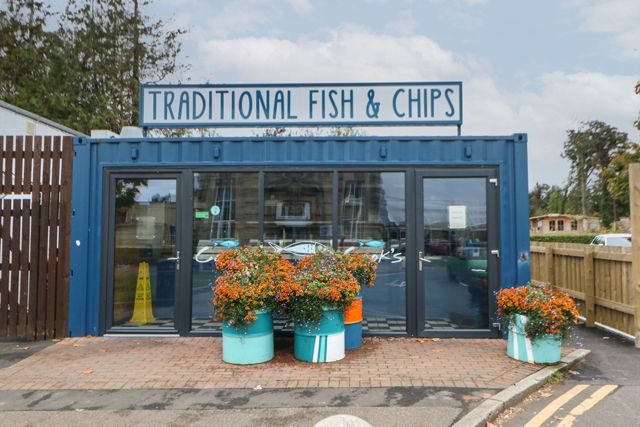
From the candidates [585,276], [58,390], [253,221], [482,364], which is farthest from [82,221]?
[585,276]

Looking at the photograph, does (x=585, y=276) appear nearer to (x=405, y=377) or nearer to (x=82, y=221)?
(x=405, y=377)

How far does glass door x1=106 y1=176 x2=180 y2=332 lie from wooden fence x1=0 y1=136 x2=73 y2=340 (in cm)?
70

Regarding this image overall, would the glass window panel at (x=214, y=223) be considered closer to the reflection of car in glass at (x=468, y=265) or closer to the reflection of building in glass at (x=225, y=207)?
the reflection of building in glass at (x=225, y=207)

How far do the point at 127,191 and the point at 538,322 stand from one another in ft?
19.4

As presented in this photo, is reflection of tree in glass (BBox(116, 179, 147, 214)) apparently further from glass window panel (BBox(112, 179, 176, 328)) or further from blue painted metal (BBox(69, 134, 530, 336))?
blue painted metal (BBox(69, 134, 530, 336))

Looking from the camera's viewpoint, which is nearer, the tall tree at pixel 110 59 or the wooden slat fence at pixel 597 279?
the wooden slat fence at pixel 597 279

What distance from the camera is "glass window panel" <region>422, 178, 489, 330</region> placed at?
284 inches

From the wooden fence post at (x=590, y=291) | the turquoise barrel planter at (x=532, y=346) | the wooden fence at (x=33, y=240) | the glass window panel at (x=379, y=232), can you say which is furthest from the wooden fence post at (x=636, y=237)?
the wooden fence at (x=33, y=240)

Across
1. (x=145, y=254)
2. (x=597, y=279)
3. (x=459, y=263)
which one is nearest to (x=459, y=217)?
(x=459, y=263)

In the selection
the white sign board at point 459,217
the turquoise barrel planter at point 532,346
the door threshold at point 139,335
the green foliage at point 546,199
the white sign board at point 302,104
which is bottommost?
the door threshold at point 139,335

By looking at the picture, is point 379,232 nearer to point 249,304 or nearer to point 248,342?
point 249,304

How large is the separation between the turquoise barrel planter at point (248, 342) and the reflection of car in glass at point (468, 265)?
289 cm

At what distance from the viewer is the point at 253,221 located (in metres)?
7.35

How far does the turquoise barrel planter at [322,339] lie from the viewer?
234 inches
